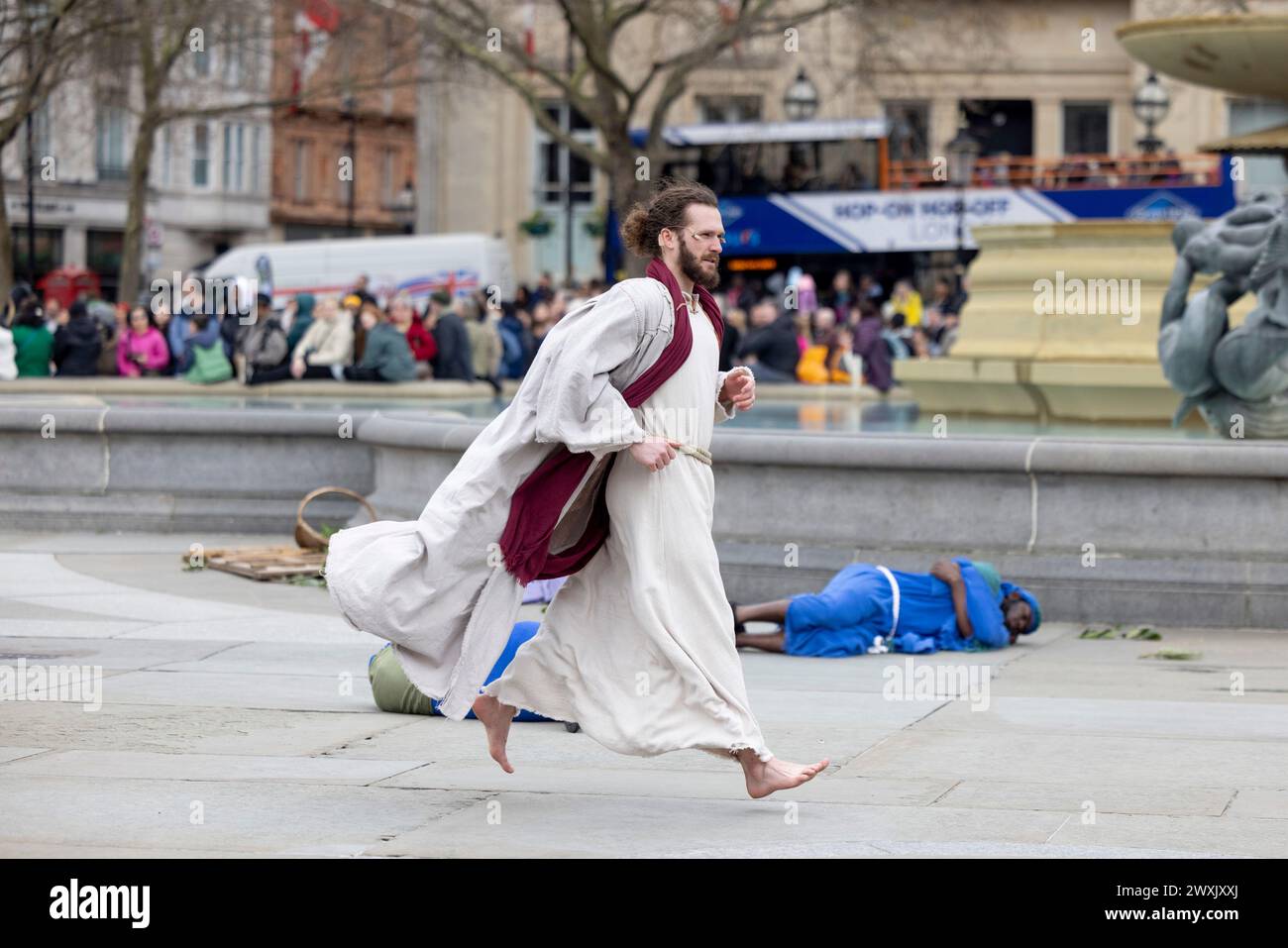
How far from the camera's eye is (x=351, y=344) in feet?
72.9

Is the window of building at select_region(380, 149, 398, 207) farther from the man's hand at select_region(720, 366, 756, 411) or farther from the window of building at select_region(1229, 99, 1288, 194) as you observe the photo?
the man's hand at select_region(720, 366, 756, 411)

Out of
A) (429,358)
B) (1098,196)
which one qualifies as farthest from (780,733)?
(1098,196)

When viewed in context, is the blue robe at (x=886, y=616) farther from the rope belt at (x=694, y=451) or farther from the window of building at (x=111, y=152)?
the window of building at (x=111, y=152)

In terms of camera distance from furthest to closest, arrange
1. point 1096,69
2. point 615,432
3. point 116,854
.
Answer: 1. point 1096,69
2. point 615,432
3. point 116,854

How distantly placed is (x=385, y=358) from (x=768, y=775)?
48.8ft

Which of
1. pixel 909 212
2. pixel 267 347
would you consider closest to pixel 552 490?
pixel 267 347

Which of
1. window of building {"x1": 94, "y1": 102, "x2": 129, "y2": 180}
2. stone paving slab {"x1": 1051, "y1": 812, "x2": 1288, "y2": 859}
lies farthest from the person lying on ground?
window of building {"x1": 94, "y1": 102, "x2": 129, "y2": 180}

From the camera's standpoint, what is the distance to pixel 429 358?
23891 mm

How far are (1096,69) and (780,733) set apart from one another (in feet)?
166

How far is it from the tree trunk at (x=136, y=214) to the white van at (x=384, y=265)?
24.9ft

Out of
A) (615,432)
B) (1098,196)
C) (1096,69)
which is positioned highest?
(1096,69)

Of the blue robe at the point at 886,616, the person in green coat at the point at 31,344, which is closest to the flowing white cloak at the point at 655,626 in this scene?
the blue robe at the point at 886,616

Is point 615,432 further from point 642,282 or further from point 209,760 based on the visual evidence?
point 209,760

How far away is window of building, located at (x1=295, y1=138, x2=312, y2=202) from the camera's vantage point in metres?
73.3
